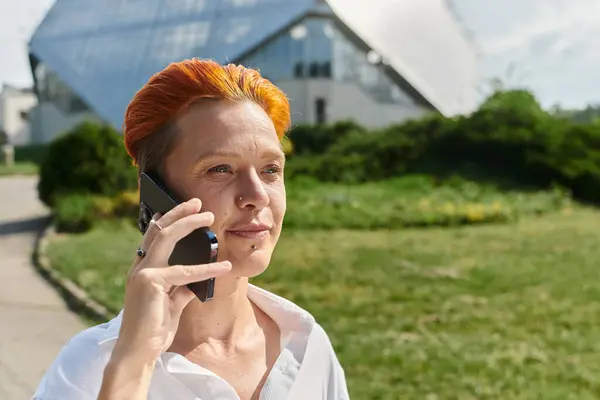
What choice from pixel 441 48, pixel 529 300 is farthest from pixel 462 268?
pixel 441 48

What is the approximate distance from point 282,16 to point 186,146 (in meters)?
30.9

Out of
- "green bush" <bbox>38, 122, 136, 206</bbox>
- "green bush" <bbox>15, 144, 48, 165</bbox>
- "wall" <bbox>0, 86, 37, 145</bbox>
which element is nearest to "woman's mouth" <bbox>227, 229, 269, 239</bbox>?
"green bush" <bbox>38, 122, 136, 206</bbox>

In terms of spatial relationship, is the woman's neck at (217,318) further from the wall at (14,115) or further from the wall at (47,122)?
the wall at (14,115)

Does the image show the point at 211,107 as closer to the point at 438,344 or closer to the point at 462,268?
the point at 438,344

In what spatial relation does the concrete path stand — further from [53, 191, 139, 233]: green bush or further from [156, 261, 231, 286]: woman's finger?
[156, 261, 231, 286]: woman's finger

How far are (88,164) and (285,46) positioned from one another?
21.4 m

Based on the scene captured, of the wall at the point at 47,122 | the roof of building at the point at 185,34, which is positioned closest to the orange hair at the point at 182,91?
the roof of building at the point at 185,34

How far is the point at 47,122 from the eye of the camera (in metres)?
40.6

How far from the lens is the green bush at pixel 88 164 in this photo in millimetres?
12227

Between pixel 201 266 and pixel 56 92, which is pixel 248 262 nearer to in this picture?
pixel 201 266

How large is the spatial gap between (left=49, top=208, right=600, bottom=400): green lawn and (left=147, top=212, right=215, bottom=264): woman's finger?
3479 millimetres

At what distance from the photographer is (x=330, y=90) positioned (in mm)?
32688

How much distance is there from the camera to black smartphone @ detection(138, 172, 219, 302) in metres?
1.10

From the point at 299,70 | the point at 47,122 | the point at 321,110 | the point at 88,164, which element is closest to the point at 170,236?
the point at 88,164
